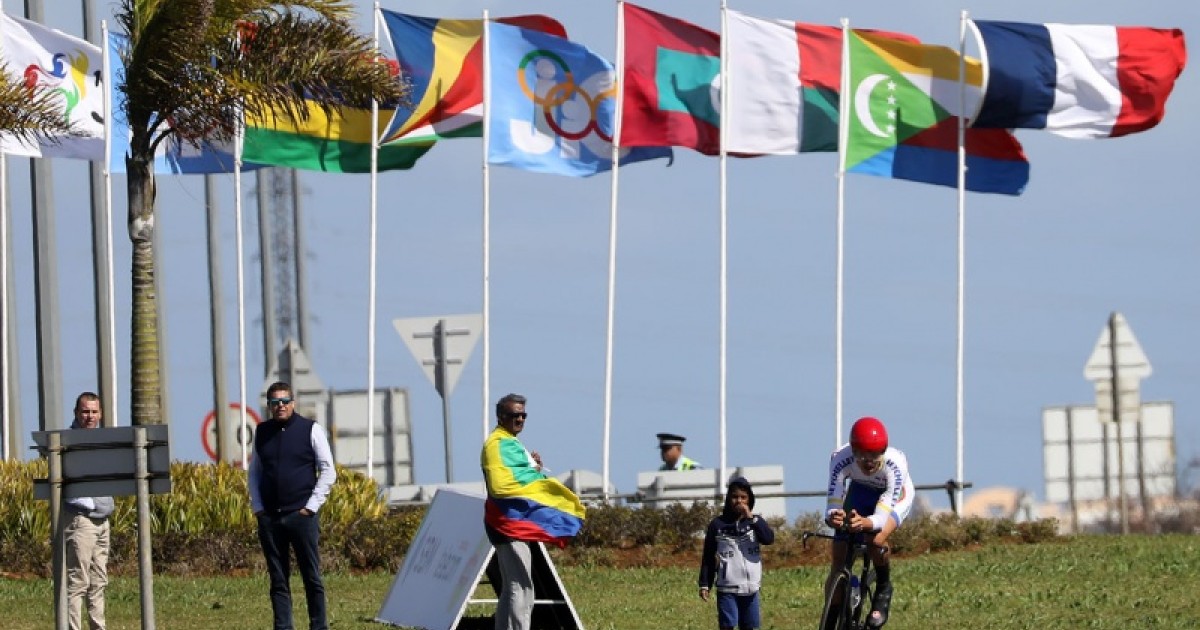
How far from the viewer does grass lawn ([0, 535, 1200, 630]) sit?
Answer: 19375mm

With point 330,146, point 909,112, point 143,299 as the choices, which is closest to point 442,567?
point 143,299

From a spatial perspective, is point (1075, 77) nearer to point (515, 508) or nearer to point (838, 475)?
point (838, 475)

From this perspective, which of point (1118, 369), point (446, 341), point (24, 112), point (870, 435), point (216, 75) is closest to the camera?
point (870, 435)

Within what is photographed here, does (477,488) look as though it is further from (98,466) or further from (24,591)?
(98,466)

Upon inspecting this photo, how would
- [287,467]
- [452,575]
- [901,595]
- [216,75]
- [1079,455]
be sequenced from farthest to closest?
[1079,455], [216,75], [901,595], [452,575], [287,467]

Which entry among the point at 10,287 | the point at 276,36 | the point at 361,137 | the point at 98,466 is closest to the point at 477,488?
the point at 361,137

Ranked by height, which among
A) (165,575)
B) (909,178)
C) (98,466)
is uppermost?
(909,178)

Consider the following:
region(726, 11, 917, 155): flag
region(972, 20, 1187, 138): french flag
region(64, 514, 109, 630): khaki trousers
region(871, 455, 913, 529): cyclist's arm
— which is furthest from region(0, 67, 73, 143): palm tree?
region(972, 20, 1187, 138): french flag

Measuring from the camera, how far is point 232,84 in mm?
24438

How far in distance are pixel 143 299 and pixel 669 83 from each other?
868 centimetres

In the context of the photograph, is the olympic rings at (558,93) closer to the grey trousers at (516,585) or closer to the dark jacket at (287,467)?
the dark jacket at (287,467)

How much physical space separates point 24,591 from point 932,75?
14.0 meters

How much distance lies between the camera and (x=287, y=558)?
17.2 meters

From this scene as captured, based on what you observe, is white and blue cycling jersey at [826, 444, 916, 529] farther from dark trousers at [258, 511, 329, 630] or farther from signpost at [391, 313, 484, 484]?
signpost at [391, 313, 484, 484]
